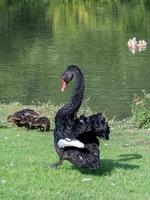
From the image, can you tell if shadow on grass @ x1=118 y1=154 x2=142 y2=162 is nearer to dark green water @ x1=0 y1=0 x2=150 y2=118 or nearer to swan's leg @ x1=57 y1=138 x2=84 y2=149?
swan's leg @ x1=57 y1=138 x2=84 y2=149

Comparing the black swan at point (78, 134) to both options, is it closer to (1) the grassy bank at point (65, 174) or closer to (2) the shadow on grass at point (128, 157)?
(1) the grassy bank at point (65, 174)

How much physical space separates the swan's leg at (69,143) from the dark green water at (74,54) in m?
10.6

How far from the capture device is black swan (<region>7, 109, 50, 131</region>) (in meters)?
13.0

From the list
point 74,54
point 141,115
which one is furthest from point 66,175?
point 74,54

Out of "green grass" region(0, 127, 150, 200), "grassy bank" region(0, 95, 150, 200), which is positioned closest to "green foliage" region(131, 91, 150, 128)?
"grassy bank" region(0, 95, 150, 200)

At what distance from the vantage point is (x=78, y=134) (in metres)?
8.03

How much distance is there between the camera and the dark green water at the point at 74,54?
22.4m

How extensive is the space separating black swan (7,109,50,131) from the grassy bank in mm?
1361

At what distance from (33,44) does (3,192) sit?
95.2 ft

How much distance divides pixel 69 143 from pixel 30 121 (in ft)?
17.3

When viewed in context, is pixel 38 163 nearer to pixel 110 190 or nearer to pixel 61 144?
pixel 61 144

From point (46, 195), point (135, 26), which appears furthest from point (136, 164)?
point (135, 26)

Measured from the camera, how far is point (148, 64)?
1145 inches

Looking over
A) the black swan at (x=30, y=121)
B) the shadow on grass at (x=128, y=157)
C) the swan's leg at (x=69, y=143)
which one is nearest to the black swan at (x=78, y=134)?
the swan's leg at (x=69, y=143)
